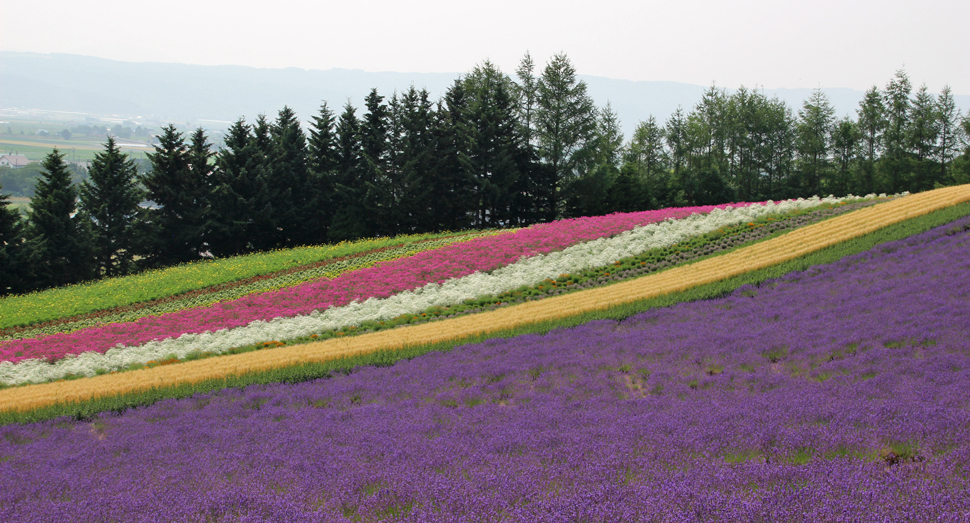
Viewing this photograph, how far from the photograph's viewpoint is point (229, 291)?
105ft

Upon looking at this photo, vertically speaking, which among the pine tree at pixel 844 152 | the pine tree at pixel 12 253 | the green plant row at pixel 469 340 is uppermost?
the pine tree at pixel 844 152

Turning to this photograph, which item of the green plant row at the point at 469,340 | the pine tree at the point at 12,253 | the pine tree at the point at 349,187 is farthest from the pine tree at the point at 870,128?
the pine tree at the point at 12,253

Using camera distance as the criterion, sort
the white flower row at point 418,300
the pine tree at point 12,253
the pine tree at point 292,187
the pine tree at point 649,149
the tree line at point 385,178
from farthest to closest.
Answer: the pine tree at point 649,149 → the pine tree at point 292,187 → the tree line at point 385,178 → the pine tree at point 12,253 → the white flower row at point 418,300

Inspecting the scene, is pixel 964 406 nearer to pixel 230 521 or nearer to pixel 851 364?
pixel 851 364

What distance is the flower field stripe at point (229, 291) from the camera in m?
28.0

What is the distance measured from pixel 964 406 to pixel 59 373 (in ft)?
77.0

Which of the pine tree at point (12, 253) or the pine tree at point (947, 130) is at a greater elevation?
the pine tree at point (947, 130)

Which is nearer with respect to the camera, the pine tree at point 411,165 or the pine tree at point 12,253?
the pine tree at point 12,253

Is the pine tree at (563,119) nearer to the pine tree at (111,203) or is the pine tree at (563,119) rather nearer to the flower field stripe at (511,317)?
the flower field stripe at (511,317)

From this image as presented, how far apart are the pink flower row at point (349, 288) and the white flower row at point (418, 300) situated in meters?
0.85

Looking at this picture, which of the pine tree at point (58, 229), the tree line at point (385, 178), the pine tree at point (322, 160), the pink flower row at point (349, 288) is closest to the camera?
the pink flower row at point (349, 288)

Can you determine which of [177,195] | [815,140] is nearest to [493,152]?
[177,195]

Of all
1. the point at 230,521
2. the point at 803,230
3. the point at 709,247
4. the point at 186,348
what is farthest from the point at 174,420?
the point at 803,230

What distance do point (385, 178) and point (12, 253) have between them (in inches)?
1143
